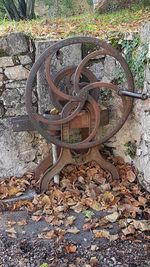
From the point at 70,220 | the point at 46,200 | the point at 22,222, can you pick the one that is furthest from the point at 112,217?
the point at 22,222

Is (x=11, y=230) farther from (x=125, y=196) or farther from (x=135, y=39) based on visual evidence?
(x=135, y=39)

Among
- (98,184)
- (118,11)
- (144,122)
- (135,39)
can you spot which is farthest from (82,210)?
(118,11)

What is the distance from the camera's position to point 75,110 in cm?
346

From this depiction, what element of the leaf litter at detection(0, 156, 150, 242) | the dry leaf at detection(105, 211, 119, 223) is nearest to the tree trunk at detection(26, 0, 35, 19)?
the leaf litter at detection(0, 156, 150, 242)

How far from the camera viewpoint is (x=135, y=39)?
3.61 m

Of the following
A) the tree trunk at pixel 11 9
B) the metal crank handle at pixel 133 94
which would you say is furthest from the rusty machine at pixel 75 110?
the tree trunk at pixel 11 9

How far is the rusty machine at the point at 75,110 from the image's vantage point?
3.40 m

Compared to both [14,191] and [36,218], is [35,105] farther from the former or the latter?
[36,218]

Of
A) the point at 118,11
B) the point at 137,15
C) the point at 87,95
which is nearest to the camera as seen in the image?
the point at 87,95

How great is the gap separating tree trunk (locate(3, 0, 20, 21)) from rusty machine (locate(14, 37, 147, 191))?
2.86 meters

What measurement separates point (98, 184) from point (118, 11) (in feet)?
10.8

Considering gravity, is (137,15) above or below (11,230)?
above

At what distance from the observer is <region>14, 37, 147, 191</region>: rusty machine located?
3402mm

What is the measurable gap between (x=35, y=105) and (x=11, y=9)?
2.95m
